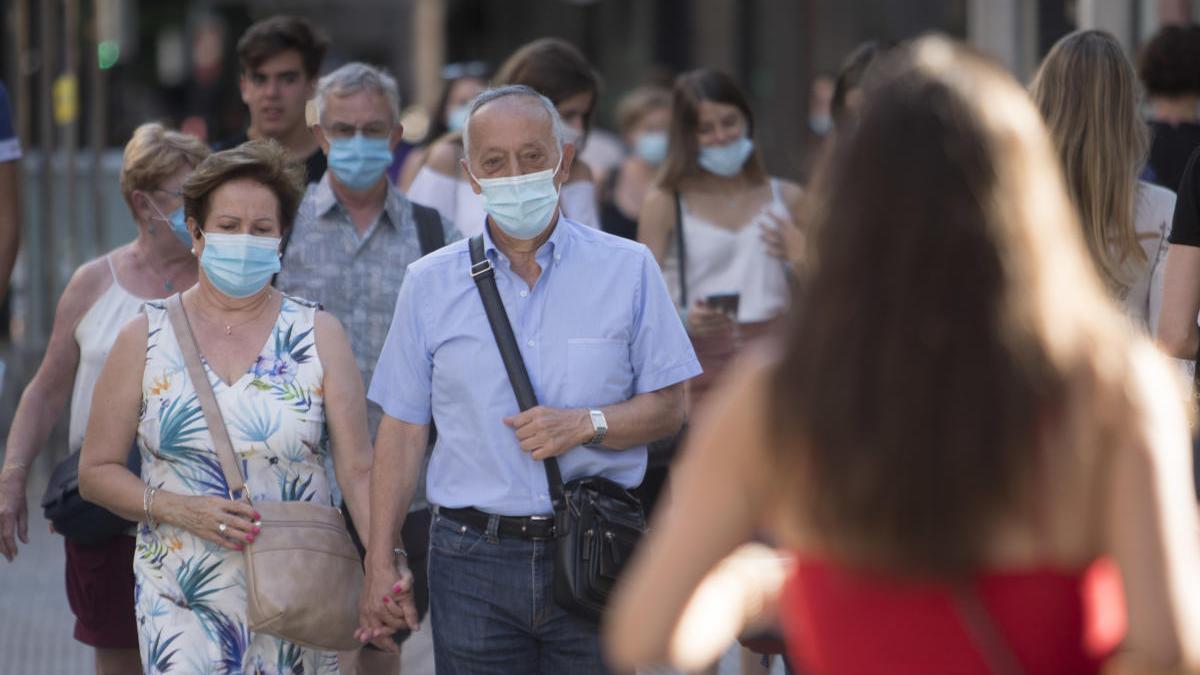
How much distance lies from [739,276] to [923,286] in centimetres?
440

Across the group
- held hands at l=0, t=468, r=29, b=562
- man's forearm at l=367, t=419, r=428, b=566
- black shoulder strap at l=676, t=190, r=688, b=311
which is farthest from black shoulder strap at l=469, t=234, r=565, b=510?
black shoulder strap at l=676, t=190, r=688, b=311

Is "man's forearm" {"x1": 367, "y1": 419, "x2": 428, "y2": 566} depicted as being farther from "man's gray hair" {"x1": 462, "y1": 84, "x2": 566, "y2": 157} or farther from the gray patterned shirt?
the gray patterned shirt

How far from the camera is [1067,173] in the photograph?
184 inches

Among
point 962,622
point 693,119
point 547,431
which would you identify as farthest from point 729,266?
point 962,622

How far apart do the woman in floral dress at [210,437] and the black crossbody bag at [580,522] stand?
55 centimetres

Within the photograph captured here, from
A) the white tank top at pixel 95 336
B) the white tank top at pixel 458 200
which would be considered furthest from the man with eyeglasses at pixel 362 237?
the white tank top at pixel 458 200

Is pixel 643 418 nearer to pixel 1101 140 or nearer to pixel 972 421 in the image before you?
pixel 1101 140

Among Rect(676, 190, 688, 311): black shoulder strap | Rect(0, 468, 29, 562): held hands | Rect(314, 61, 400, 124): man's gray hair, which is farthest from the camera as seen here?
Rect(676, 190, 688, 311): black shoulder strap

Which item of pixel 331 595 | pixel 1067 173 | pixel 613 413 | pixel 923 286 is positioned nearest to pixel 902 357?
pixel 923 286

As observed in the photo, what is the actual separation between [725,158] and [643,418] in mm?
→ 2823

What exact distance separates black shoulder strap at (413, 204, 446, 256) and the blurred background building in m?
1.77

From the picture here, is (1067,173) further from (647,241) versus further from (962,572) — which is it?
(962,572)

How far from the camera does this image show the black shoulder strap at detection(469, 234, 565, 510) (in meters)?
4.01

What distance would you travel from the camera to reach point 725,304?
6.34 meters
